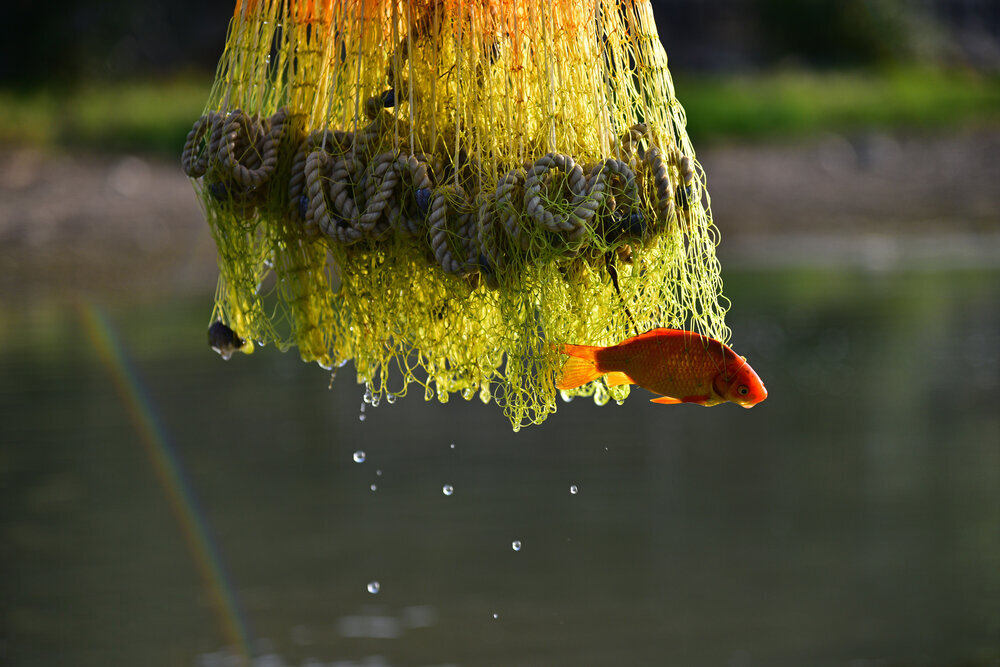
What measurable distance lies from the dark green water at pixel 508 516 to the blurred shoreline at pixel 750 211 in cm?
126

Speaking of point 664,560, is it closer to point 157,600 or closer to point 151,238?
point 157,600

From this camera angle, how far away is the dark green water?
22.4ft

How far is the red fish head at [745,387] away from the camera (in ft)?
8.55

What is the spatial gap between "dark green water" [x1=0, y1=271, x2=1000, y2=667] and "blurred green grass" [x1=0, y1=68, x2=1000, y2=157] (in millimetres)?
4655

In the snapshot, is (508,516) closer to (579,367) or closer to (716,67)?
(579,367)

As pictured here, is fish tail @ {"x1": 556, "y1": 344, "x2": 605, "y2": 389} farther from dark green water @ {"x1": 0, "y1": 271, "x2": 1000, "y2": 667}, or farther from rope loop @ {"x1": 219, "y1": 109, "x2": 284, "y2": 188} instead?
→ dark green water @ {"x1": 0, "y1": 271, "x2": 1000, "y2": 667}

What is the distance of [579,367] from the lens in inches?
110

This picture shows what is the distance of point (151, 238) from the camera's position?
14.1 metres

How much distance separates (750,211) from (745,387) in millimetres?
14064

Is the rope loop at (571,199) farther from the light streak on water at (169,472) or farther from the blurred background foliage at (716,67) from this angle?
the blurred background foliage at (716,67)

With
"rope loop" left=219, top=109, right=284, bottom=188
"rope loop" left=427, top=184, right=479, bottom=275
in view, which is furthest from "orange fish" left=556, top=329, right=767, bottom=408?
"rope loop" left=219, top=109, right=284, bottom=188

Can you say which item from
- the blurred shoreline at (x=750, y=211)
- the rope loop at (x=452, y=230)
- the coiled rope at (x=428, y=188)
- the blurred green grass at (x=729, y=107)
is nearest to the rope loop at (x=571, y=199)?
the coiled rope at (x=428, y=188)

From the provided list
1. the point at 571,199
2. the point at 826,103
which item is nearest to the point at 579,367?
the point at 571,199

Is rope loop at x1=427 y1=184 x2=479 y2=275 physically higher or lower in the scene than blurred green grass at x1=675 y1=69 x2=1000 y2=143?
lower
